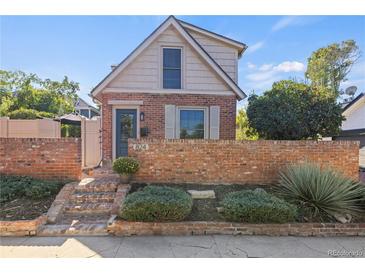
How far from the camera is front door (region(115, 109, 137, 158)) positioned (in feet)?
31.9

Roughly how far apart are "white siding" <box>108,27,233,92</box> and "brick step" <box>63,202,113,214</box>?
5.01 m

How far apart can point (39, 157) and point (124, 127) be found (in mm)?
3520

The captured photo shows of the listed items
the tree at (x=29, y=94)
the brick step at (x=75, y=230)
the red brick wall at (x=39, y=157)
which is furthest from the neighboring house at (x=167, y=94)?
the tree at (x=29, y=94)

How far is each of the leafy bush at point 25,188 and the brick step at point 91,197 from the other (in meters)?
0.57

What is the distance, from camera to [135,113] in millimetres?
Answer: 9711

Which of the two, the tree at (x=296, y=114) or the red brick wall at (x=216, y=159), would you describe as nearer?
the red brick wall at (x=216, y=159)

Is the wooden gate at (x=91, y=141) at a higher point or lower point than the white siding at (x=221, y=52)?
lower

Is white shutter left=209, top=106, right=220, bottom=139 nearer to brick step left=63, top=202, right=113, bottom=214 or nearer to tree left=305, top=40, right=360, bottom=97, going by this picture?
brick step left=63, top=202, right=113, bottom=214

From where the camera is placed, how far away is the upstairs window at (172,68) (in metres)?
9.81

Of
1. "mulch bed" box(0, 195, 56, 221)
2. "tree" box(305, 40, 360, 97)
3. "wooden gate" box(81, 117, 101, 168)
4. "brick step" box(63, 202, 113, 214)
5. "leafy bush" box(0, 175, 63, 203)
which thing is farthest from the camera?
"tree" box(305, 40, 360, 97)

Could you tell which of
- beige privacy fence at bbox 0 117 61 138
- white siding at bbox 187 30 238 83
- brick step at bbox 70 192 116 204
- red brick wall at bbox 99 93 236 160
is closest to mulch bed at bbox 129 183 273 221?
brick step at bbox 70 192 116 204

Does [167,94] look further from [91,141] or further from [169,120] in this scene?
[91,141]

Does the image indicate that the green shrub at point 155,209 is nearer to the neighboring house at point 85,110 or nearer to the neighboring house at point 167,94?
the neighboring house at point 167,94

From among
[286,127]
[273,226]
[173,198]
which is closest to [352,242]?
[273,226]
